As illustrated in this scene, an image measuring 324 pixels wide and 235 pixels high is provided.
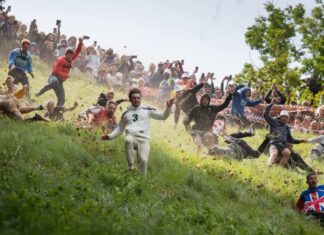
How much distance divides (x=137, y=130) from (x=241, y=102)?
9.88 m

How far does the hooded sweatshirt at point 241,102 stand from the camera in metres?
19.5

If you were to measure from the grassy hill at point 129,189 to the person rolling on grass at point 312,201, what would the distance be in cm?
36

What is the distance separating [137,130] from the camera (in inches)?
413

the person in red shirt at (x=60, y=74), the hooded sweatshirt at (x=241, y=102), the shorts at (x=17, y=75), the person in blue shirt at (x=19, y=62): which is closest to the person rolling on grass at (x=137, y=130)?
the person in red shirt at (x=60, y=74)

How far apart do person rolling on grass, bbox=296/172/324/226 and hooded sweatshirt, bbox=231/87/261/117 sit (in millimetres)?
7363

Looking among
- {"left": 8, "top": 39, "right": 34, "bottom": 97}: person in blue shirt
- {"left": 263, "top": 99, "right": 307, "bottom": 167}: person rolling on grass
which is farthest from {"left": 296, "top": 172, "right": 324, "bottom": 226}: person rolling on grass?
{"left": 8, "top": 39, "right": 34, "bottom": 97}: person in blue shirt

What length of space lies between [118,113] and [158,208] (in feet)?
39.5

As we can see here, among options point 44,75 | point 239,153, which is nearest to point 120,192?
point 239,153

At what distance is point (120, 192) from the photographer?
8.35 metres

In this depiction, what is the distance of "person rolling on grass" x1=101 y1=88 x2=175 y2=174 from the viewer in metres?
10.5

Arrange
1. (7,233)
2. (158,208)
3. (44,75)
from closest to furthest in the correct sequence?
(7,233) → (158,208) → (44,75)

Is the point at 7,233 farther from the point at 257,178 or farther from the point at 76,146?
the point at 257,178

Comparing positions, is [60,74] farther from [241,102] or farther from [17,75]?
[241,102]

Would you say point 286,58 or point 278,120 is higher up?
point 286,58
